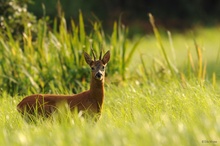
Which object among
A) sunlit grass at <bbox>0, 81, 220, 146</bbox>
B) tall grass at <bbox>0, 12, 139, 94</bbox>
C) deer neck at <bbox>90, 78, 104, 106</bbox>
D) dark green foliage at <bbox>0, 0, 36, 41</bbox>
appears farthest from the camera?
dark green foliage at <bbox>0, 0, 36, 41</bbox>

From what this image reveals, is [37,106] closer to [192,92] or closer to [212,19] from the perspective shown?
[192,92]

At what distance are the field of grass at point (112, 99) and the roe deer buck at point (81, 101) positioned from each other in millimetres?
141

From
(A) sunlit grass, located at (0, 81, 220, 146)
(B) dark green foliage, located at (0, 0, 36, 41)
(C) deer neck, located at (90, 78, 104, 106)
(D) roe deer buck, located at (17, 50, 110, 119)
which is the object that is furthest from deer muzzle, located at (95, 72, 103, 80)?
(B) dark green foliage, located at (0, 0, 36, 41)

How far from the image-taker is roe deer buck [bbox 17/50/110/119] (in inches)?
285

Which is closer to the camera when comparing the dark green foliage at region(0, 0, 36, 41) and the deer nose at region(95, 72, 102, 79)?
the deer nose at region(95, 72, 102, 79)

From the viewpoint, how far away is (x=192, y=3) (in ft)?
97.3

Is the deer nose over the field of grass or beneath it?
over

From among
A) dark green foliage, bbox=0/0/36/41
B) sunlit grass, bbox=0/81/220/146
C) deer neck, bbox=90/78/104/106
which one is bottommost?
sunlit grass, bbox=0/81/220/146

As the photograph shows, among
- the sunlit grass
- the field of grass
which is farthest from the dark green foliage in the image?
the sunlit grass

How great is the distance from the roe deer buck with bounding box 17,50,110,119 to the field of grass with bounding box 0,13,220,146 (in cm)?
14

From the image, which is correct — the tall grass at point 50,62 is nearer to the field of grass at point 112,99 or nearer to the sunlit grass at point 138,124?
the field of grass at point 112,99

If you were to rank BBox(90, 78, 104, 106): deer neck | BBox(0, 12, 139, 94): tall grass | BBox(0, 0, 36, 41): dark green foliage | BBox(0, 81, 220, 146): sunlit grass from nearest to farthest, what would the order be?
BBox(0, 81, 220, 146): sunlit grass, BBox(90, 78, 104, 106): deer neck, BBox(0, 12, 139, 94): tall grass, BBox(0, 0, 36, 41): dark green foliage

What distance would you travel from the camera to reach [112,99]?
8773 millimetres

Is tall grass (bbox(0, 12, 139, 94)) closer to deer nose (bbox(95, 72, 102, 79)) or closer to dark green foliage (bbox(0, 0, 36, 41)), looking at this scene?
dark green foliage (bbox(0, 0, 36, 41))
